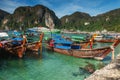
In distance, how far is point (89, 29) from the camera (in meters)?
177

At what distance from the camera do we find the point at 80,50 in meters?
28.7

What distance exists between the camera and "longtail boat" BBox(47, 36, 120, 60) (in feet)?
89.0

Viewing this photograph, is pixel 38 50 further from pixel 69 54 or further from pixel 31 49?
pixel 69 54

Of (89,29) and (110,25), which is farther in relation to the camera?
(89,29)

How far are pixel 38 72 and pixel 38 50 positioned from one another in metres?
12.8

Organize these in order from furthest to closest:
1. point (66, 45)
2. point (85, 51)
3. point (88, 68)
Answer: point (66, 45)
point (85, 51)
point (88, 68)

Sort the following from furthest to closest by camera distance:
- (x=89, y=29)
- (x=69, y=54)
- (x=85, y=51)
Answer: (x=89, y=29)
(x=69, y=54)
(x=85, y=51)

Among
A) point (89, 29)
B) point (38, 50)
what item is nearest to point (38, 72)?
point (38, 50)

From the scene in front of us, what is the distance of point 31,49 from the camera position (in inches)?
1232

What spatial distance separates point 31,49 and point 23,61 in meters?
6.70

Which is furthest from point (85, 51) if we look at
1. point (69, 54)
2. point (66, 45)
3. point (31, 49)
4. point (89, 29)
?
point (89, 29)

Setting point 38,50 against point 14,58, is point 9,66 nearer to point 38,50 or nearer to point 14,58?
point 14,58

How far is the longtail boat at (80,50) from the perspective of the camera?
2711 cm

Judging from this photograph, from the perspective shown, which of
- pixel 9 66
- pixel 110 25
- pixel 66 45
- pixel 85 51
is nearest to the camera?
pixel 9 66
